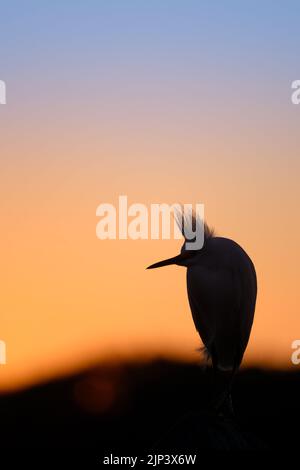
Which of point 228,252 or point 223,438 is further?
point 228,252

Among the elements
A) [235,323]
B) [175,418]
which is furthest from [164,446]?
[235,323]

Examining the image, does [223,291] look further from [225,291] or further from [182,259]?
[182,259]

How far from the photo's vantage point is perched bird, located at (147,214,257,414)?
5.96 metres

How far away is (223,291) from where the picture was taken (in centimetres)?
602

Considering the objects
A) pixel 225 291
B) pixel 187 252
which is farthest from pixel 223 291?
pixel 187 252

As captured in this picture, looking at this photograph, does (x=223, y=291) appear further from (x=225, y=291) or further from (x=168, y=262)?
(x=168, y=262)

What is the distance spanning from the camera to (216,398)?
5.77 meters

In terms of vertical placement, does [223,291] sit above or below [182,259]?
A: below

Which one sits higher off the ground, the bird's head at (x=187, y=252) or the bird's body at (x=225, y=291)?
the bird's head at (x=187, y=252)

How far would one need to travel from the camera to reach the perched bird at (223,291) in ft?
19.6

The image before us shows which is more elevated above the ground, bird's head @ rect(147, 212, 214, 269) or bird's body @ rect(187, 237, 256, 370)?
bird's head @ rect(147, 212, 214, 269)
